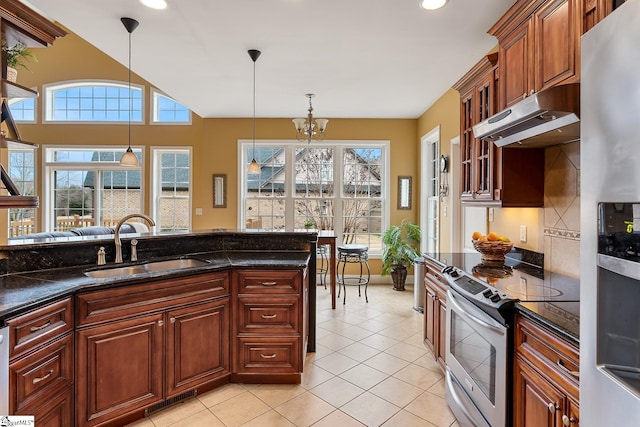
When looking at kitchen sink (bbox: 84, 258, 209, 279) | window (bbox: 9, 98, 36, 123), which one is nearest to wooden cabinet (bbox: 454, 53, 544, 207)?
kitchen sink (bbox: 84, 258, 209, 279)

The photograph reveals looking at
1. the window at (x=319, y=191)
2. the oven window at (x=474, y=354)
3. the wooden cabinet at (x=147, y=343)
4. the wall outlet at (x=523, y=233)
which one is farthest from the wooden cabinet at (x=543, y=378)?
the window at (x=319, y=191)

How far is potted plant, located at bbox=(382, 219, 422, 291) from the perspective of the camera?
5.28m

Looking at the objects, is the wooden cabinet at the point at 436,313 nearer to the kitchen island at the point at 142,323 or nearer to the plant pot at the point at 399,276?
the kitchen island at the point at 142,323

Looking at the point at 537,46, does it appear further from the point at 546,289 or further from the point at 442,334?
the point at 442,334

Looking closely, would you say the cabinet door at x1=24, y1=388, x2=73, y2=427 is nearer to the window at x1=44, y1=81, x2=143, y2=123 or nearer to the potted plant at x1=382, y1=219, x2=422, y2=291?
the potted plant at x1=382, y1=219, x2=422, y2=291

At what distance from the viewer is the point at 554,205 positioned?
233cm

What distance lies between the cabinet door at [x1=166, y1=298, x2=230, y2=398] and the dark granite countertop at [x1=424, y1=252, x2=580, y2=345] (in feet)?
5.40

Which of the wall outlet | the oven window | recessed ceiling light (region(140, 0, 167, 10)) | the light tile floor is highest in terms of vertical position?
recessed ceiling light (region(140, 0, 167, 10))

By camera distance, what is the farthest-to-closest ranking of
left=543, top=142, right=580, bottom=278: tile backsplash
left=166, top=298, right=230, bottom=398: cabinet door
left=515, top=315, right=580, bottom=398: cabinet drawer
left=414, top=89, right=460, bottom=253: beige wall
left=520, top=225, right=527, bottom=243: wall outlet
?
left=414, top=89, right=460, bottom=253: beige wall
left=520, top=225, right=527, bottom=243: wall outlet
left=166, top=298, right=230, bottom=398: cabinet door
left=543, top=142, right=580, bottom=278: tile backsplash
left=515, top=315, right=580, bottom=398: cabinet drawer

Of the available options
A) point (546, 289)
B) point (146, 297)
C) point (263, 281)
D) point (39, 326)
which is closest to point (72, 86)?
point (146, 297)

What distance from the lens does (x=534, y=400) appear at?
1.45m

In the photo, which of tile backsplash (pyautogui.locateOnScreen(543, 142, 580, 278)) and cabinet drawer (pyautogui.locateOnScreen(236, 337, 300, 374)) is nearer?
tile backsplash (pyautogui.locateOnScreen(543, 142, 580, 278))

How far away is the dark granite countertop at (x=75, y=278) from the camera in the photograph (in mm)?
1603

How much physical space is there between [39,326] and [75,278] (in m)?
0.44
